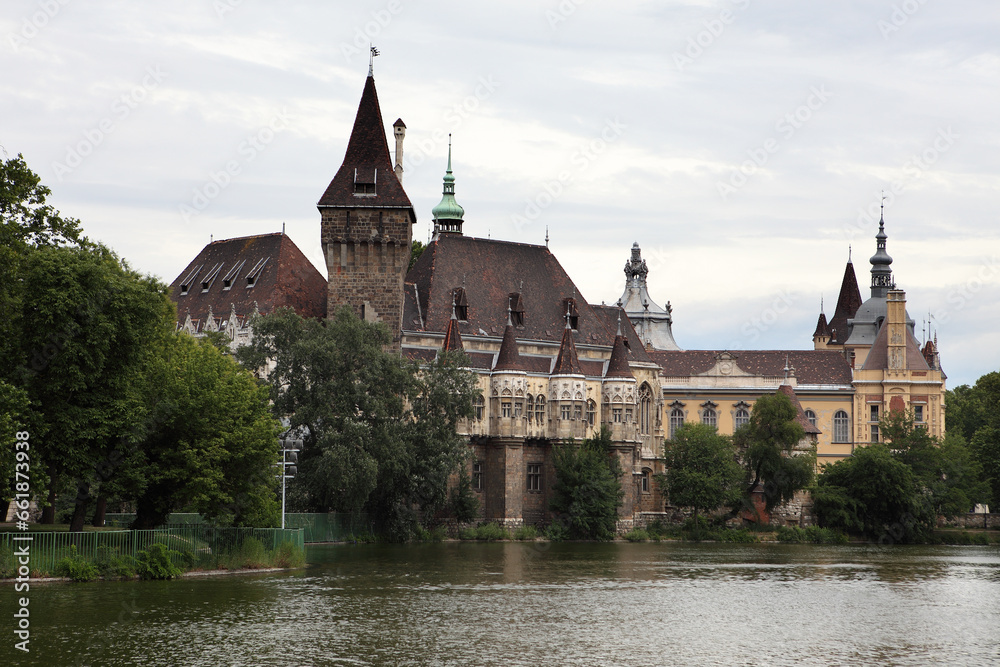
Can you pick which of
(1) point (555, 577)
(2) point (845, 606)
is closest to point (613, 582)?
(1) point (555, 577)

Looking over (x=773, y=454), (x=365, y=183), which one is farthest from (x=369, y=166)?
(x=773, y=454)

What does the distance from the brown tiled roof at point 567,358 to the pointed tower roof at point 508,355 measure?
106 inches

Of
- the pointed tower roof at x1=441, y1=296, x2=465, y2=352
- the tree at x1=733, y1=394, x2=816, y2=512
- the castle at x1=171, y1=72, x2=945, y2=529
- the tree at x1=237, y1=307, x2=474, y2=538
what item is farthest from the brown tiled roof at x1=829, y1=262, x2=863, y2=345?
the tree at x1=237, y1=307, x2=474, y2=538

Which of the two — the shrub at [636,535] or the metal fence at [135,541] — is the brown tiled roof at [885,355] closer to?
the shrub at [636,535]

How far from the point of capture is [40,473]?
125ft

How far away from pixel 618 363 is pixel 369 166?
2059 centimetres

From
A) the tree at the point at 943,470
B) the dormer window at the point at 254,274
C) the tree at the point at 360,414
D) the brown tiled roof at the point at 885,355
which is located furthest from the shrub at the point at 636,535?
the brown tiled roof at the point at 885,355

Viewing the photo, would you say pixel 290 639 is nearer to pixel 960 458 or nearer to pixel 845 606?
pixel 845 606

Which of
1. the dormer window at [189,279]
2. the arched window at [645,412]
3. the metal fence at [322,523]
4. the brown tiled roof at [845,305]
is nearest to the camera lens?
the metal fence at [322,523]

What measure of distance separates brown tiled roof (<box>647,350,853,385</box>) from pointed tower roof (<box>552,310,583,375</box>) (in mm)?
30990

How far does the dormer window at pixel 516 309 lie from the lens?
86.1 meters

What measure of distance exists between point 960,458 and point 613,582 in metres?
52.3

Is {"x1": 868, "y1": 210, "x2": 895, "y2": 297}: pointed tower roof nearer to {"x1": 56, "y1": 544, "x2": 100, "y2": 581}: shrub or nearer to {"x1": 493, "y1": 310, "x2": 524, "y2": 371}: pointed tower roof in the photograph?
{"x1": 493, "y1": 310, "x2": 524, "y2": 371}: pointed tower roof

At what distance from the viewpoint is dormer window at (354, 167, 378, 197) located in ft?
255
